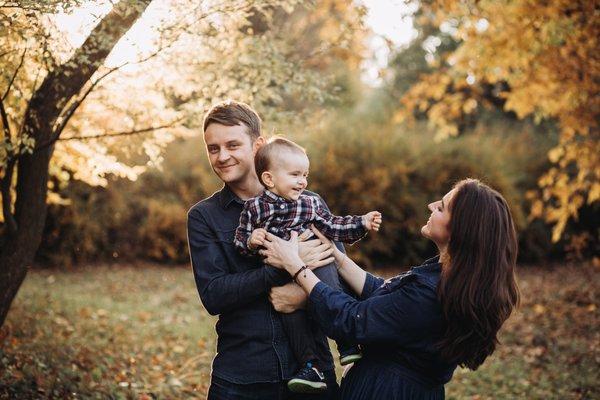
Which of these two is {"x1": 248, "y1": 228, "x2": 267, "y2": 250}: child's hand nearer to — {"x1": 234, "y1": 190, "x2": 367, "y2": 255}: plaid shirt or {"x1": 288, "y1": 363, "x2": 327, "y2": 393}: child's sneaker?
{"x1": 234, "y1": 190, "x2": 367, "y2": 255}: plaid shirt

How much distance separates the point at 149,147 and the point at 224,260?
2256 millimetres

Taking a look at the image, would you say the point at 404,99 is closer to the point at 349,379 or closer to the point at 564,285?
the point at 564,285

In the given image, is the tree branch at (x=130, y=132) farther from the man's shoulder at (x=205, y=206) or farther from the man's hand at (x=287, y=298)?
the man's hand at (x=287, y=298)

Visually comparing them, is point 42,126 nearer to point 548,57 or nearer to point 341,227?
point 341,227

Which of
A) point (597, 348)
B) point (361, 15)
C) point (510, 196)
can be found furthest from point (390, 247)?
point (361, 15)

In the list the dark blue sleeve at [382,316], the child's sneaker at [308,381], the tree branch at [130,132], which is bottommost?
the child's sneaker at [308,381]

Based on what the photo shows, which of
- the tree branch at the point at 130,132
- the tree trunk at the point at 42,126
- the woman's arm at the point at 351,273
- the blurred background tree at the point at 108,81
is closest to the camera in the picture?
the woman's arm at the point at 351,273

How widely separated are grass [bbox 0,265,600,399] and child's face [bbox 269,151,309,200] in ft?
9.40

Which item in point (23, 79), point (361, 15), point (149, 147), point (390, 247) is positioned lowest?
point (390, 247)

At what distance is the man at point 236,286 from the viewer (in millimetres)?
2551

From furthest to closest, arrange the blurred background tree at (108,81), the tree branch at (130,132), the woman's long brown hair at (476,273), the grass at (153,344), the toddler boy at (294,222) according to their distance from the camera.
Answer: the grass at (153,344), the tree branch at (130,132), the blurred background tree at (108,81), the toddler boy at (294,222), the woman's long brown hair at (476,273)

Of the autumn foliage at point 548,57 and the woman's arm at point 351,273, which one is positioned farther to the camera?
the autumn foliage at point 548,57

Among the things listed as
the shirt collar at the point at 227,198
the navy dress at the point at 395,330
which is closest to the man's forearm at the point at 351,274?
the navy dress at the point at 395,330

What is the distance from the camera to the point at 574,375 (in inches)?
248
